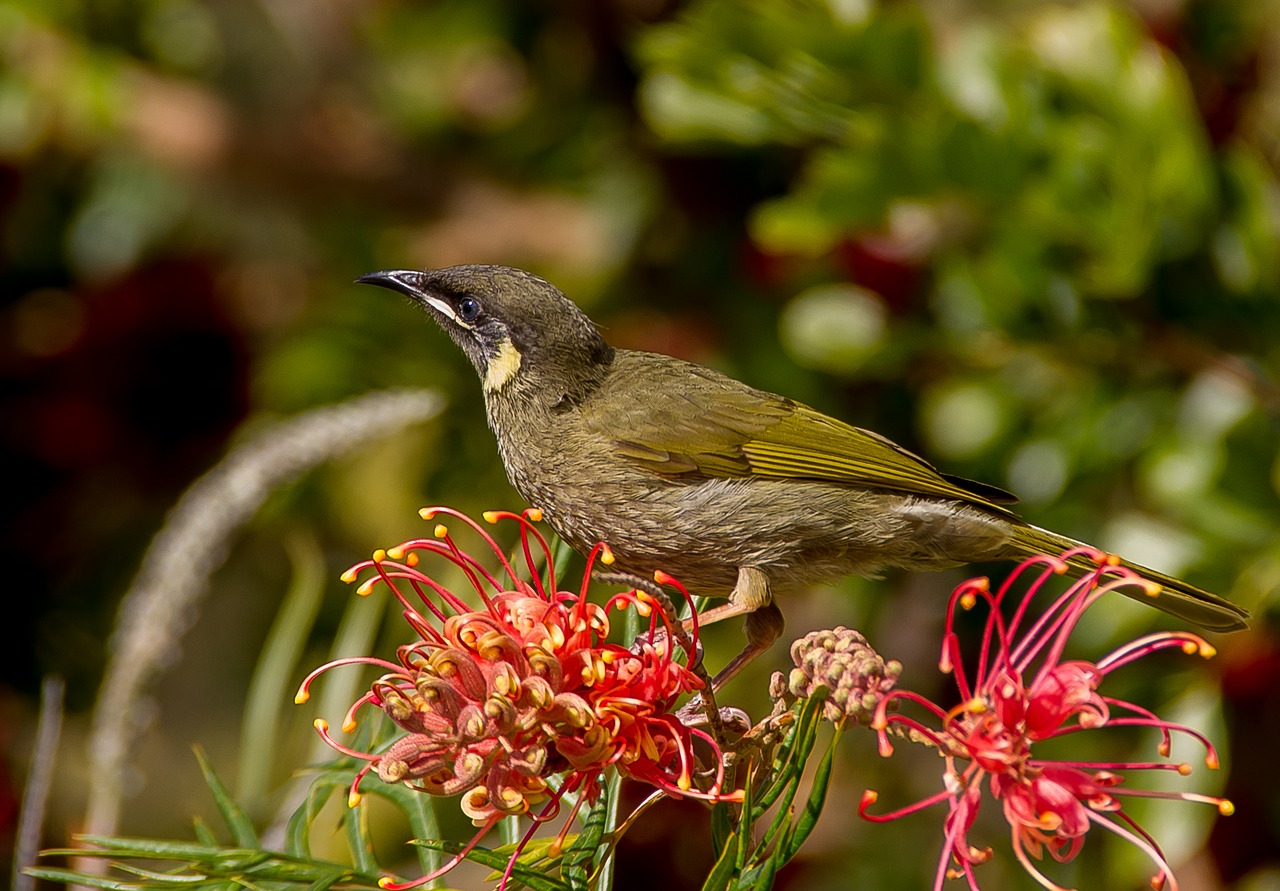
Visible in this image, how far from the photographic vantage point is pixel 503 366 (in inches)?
101

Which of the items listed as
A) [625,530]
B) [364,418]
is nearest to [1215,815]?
[625,530]

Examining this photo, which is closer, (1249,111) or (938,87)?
(938,87)

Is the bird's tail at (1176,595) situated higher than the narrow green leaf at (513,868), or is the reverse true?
the bird's tail at (1176,595)

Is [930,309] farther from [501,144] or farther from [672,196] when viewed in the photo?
[501,144]

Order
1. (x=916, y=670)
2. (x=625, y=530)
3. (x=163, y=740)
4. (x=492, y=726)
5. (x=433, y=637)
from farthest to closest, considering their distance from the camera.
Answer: (x=163, y=740)
(x=916, y=670)
(x=625, y=530)
(x=433, y=637)
(x=492, y=726)

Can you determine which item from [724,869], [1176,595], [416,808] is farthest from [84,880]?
[1176,595]

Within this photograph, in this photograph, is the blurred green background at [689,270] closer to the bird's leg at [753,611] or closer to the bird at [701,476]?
the bird at [701,476]

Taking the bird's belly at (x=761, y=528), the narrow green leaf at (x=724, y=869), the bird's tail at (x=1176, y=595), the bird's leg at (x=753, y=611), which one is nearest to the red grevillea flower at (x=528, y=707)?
the narrow green leaf at (x=724, y=869)

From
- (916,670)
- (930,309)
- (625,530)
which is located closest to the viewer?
(625,530)

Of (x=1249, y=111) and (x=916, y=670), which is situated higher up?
(x=1249, y=111)

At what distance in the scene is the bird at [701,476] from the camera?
2334mm

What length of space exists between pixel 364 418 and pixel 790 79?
1.33 m

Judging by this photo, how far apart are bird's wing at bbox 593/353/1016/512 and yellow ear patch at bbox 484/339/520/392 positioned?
0.62 ft

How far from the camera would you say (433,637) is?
1.75 meters
